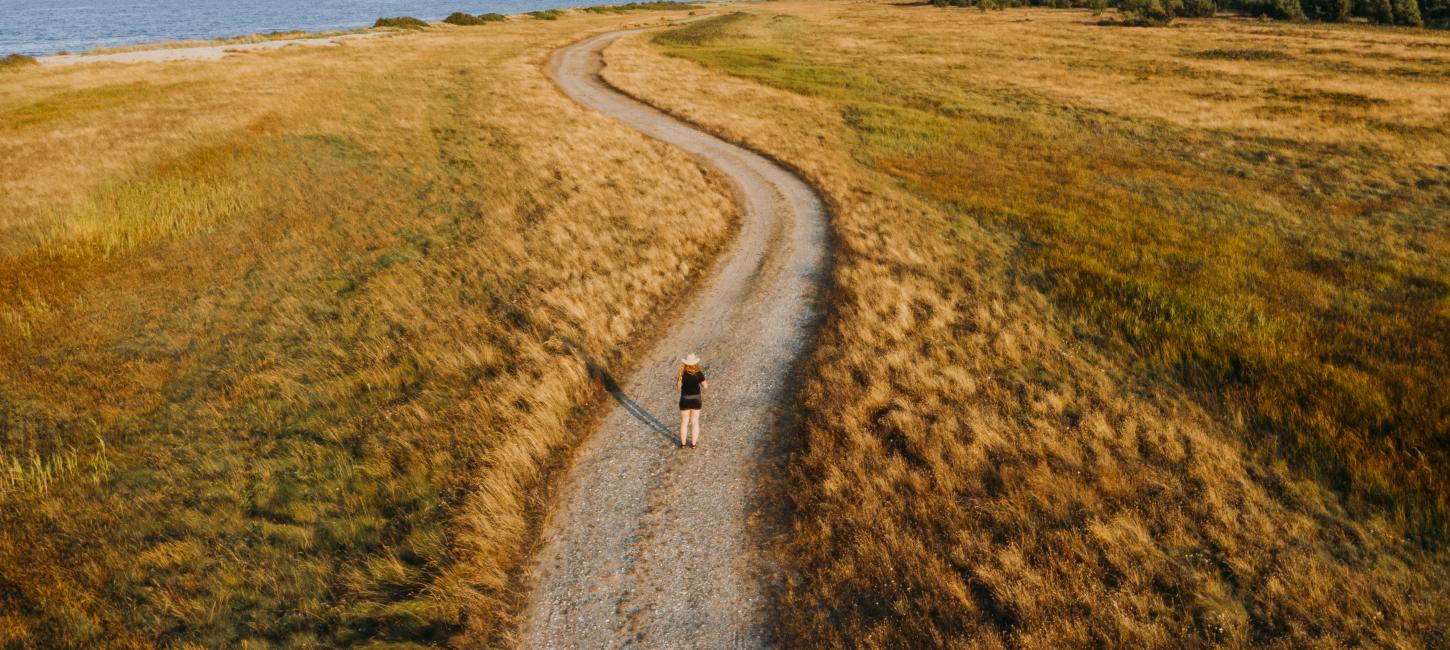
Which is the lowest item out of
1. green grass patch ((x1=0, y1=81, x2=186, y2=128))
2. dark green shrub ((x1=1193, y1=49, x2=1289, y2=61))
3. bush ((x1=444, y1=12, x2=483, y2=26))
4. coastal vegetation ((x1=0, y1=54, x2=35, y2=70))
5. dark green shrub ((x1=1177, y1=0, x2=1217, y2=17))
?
green grass patch ((x1=0, y1=81, x2=186, y2=128))

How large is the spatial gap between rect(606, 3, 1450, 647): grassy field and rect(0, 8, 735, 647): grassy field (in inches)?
173

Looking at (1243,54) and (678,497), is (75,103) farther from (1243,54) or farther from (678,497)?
(1243,54)

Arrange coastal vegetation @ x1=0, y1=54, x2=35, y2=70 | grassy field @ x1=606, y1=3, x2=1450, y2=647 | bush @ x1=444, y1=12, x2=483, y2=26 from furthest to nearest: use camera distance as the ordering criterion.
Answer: bush @ x1=444, y1=12, x2=483, y2=26
coastal vegetation @ x1=0, y1=54, x2=35, y2=70
grassy field @ x1=606, y1=3, x2=1450, y2=647

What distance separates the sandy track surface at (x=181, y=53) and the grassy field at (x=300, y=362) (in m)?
35.4

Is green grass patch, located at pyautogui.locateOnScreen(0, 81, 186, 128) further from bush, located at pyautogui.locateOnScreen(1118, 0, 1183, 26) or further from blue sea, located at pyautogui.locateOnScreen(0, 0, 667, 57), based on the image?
bush, located at pyautogui.locateOnScreen(1118, 0, 1183, 26)

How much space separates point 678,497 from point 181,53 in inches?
3180

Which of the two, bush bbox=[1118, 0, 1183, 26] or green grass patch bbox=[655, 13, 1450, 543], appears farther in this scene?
bush bbox=[1118, 0, 1183, 26]

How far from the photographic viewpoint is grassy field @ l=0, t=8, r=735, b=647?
699cm

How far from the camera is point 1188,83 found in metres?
50.7

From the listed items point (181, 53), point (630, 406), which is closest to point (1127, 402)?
point (630, 406)

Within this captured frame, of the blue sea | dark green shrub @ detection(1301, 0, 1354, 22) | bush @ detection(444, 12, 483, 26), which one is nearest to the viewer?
the blue sea

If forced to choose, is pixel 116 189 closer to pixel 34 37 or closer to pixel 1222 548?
pixel 1222 548

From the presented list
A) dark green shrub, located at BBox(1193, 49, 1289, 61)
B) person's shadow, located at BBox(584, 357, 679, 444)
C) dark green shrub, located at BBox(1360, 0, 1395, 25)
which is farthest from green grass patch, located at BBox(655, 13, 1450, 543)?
dark green shrub, located at BBox(1360, 0, 1395, 25)

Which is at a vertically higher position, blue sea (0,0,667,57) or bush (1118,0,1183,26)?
blue sea (0,0,667,57)
